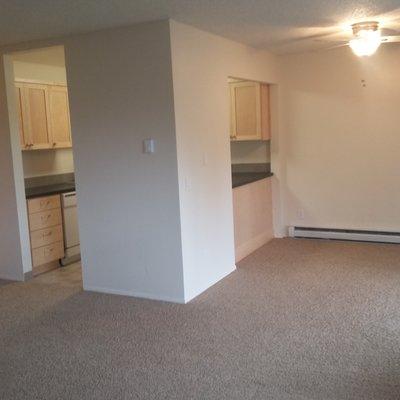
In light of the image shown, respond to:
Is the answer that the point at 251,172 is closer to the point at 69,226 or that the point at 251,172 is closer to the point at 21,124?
the point at 69,226

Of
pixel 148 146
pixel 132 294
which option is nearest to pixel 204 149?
pixel 148 146

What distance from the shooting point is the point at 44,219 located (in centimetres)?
552

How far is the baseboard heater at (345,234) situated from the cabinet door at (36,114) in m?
3.35

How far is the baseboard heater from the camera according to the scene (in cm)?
623

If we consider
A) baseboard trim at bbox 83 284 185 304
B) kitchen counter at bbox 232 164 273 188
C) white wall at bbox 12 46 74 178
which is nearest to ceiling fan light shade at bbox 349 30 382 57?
kitchen counter at bbox 232 164 273 188

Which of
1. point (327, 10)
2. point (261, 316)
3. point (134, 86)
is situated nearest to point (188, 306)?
point (261, 316)

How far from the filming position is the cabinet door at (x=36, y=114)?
5633 mm

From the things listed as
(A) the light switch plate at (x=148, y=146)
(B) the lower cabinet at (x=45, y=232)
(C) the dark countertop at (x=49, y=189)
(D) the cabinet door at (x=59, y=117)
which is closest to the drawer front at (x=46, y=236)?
(B) the lower cabinet at (x=45, y=232)

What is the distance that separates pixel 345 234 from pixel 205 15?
11.7ft

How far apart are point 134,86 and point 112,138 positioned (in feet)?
1.65

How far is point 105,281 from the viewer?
15.6 ft

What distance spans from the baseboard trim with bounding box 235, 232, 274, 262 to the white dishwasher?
1.90 m

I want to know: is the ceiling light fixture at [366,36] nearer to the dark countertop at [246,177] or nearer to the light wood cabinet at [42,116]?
the dark countertop at [246,177]

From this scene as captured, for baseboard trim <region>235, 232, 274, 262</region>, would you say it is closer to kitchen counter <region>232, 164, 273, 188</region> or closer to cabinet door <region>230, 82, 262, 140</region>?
kitchen counter <region>232, 164, 273, 188</region>
